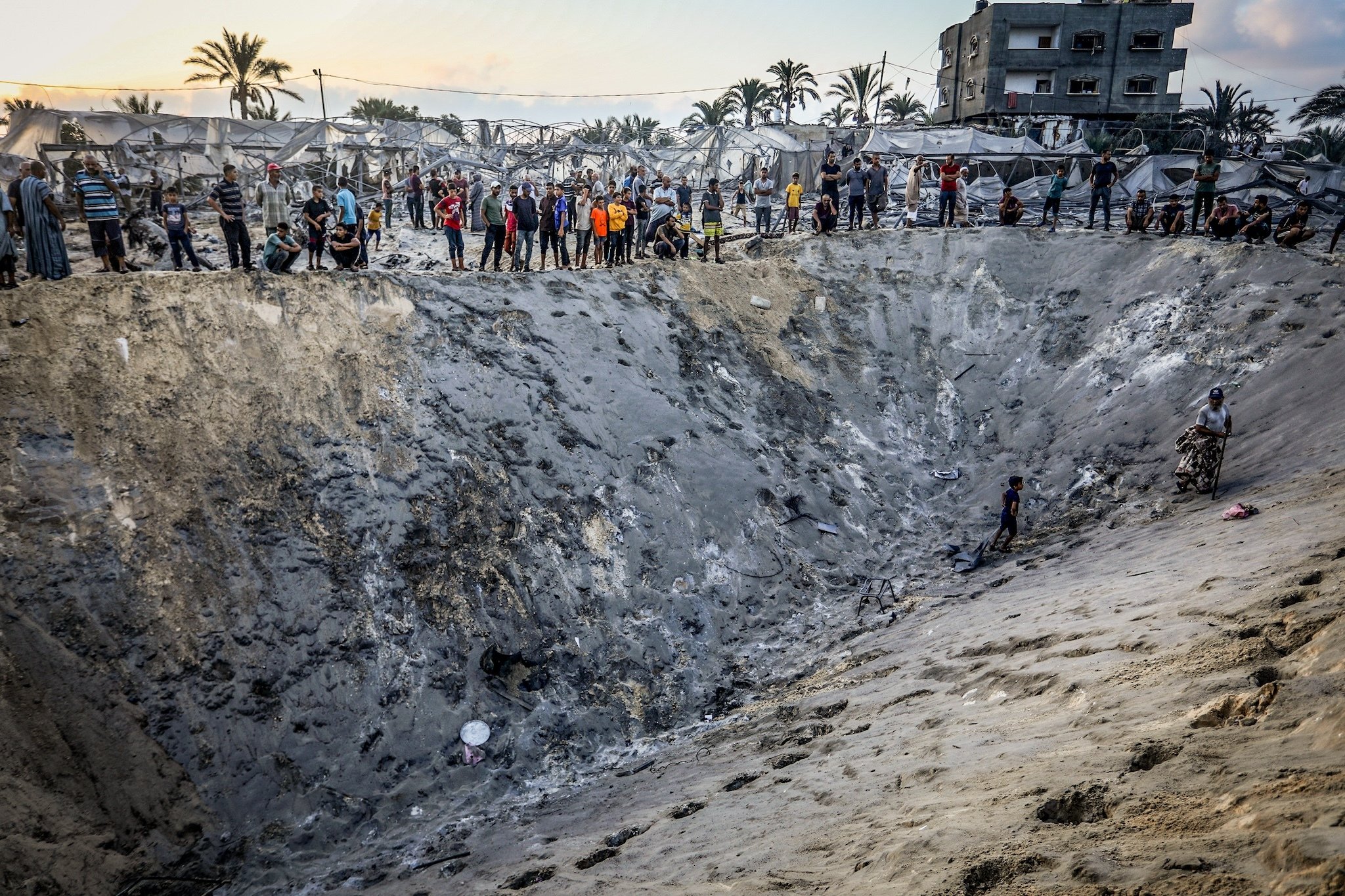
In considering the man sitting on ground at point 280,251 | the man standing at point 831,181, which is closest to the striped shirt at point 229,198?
the man sitting on ground at point 280,251

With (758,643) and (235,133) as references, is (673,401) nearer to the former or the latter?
(758,643)

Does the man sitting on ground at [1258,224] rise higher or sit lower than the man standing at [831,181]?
lower

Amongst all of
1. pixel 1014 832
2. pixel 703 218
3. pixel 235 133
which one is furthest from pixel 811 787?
pixel 235 133

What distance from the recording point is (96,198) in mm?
11648

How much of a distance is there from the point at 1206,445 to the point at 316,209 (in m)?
13.9

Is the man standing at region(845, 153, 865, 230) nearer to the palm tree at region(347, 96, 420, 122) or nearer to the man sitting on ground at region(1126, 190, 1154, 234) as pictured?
the man sitting on ground at region(1126, 190, 1154, 234)

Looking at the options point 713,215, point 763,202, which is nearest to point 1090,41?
point 763,202

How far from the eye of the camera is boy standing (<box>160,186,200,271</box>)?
42.3 ft

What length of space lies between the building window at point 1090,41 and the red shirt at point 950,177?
27.2 meters

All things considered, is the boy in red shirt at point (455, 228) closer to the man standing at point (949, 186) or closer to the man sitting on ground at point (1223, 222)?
the man standing at point (949, 186)

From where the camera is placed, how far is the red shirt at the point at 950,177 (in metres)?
19.0

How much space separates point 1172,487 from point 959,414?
14.5ft

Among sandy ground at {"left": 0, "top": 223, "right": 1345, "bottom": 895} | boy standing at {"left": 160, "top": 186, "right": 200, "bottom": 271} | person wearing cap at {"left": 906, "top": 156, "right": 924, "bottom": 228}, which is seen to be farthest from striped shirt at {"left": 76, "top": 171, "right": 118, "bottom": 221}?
person wearing cap at {"left": 906, "top": 156, "right": 924, "bottom": 228}

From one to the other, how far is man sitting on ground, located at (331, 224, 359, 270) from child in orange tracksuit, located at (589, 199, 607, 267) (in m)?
4.63
